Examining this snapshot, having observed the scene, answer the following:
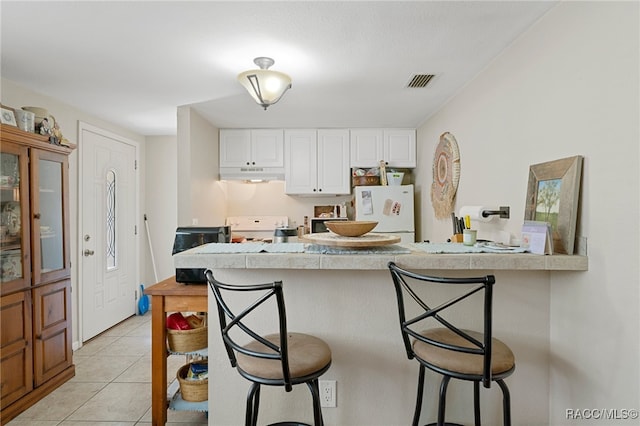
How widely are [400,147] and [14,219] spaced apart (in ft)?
11.6

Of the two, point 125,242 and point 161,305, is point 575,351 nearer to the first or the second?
point 161,305

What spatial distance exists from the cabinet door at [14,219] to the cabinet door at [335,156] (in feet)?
8.71

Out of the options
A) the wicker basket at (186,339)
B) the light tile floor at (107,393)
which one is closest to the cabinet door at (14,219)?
the light tile floor at (107,393)

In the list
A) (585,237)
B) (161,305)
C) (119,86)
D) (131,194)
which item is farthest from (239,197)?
(585,237)

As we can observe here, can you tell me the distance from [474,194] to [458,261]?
3.92 ft

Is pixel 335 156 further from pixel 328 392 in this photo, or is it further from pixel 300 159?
pixel 328 392

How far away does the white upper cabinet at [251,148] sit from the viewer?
154 inches

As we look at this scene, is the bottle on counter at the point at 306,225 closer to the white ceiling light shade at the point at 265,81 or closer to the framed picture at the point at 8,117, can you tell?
the white ceiling light shade at the point at 265,81

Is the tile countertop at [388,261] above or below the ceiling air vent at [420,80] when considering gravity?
below

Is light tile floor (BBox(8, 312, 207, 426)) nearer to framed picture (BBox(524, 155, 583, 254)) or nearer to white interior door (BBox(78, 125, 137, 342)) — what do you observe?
white interior door (BBox(78, 125, 137, 342))

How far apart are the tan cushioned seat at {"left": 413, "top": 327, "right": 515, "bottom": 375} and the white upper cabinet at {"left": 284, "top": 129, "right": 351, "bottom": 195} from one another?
2.72m

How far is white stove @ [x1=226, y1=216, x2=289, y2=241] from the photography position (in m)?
4.27

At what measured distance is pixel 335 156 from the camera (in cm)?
395

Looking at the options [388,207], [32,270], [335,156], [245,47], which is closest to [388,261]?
[245,47]
